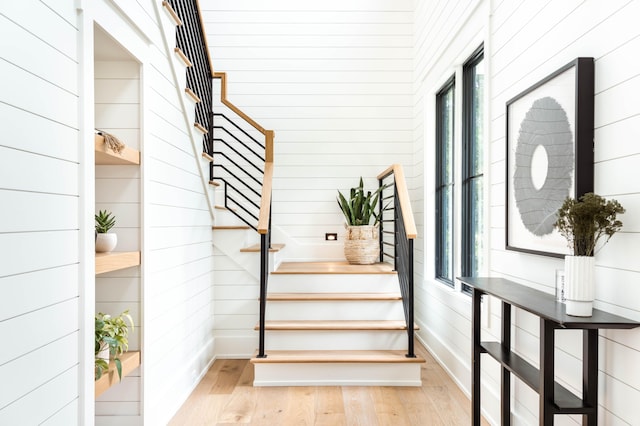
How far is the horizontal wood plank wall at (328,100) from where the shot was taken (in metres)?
4.82

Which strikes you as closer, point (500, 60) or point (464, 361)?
point (500, 60)

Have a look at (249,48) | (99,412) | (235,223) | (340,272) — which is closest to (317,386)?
(340,272)

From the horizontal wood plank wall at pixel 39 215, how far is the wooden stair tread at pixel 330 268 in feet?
7.45

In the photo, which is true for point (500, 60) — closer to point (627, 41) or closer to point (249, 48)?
point (627, 41)

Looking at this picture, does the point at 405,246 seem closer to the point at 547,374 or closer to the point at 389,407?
the point at 389,407

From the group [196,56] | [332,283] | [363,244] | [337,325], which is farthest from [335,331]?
[196,56]

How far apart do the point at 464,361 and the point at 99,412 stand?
2276mm

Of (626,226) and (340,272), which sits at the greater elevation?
(626,226)

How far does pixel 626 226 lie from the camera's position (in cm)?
157

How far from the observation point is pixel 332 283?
385 centimetres

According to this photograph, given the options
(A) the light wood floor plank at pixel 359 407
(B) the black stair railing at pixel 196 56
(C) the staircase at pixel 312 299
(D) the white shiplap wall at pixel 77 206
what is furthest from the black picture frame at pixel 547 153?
(B) the black stair railing at pixel 196 56

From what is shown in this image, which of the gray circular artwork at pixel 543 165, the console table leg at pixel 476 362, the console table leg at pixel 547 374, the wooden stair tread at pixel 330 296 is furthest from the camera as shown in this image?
the wooden stair tread at pixel 330 296

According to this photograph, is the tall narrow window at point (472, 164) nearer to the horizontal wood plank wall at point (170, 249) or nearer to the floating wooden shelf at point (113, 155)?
the horizontal wood plank wall at point (170, 249)

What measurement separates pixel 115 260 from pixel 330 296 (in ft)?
6.33
